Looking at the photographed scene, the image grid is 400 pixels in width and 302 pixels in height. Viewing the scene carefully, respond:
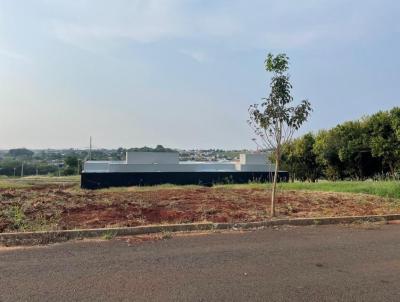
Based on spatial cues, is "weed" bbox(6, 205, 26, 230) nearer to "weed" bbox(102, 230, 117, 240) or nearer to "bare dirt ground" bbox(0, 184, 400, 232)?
"bare dirt ground" bbox(0, 184, 400, 232)

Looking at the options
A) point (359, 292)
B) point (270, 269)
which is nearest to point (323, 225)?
point (270, 269)

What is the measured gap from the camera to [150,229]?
29.5 feet

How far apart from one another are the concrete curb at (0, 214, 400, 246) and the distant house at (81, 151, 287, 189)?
18979mm

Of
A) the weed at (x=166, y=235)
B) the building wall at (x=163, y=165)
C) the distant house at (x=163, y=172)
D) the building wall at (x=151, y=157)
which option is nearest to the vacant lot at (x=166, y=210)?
the weed at (x=166, y=235)

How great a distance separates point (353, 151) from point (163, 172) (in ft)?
39.4

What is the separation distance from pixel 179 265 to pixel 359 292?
2.45m

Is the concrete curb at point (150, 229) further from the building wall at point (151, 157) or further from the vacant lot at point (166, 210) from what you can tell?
the building wall at point (151, 157)

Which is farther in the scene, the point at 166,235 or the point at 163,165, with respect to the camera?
the point at 163,165

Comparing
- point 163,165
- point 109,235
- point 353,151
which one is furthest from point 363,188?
point 163,165

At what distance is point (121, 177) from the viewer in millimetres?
28891

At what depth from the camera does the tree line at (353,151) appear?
77.5ft

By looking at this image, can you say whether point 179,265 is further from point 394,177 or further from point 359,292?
point 394,177

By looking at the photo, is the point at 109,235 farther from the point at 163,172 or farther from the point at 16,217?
the point at 163,172

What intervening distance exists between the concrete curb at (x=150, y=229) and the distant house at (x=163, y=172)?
62.3ft
